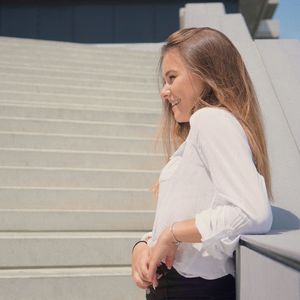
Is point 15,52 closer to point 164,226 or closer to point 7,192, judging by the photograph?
point 7,192

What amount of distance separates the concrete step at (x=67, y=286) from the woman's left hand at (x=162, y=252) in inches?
56.8

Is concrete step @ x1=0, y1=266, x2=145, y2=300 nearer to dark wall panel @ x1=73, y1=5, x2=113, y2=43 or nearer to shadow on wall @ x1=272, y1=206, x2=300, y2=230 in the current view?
shadow on wall @ x1=272, y1=206, x2=300, y2=230

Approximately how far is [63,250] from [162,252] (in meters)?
1.73

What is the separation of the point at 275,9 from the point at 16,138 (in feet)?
42.3

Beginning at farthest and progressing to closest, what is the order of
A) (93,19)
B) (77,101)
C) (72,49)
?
(93,19) → (72,49) → (77,101)

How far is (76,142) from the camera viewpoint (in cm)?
422

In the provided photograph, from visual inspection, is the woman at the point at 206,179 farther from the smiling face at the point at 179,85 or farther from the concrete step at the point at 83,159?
the concrete step at the point at 83,159

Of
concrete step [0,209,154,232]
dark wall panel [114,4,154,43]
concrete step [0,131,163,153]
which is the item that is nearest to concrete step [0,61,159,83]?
concrete step [0,131,163,153]

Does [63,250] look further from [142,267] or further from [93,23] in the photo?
[93,23]

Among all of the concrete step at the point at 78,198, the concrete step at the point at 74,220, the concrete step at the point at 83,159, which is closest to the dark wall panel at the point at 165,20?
the concrete step at the point at 83,159

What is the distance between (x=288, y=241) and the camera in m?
1.06

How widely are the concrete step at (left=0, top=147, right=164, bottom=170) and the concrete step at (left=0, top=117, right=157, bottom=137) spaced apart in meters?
0.45

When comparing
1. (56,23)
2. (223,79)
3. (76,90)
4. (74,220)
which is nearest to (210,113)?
(223,79)

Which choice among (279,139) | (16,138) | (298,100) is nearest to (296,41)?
(298,100)
